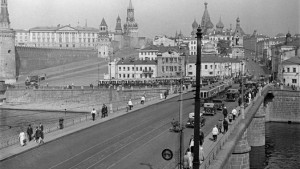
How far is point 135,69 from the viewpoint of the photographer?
3659 inches

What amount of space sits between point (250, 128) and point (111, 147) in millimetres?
24532

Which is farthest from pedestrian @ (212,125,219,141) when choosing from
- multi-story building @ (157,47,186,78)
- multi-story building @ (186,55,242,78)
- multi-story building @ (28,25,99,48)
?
multi-story building @ (28,25,99,48)

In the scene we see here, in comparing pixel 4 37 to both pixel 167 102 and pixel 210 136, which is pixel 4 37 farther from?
pixel 210 136

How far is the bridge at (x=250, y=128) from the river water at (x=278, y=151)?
1.53 m

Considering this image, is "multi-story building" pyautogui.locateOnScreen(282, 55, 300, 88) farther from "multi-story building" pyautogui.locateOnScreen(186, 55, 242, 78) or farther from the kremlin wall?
the kremlin wall

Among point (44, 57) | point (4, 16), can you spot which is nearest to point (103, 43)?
point (44, 57)

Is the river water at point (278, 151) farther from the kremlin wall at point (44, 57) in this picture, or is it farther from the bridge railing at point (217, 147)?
the kremlin wall at point (44, 57)

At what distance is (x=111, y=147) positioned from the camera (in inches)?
923

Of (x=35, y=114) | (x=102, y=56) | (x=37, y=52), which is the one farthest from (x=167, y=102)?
(x=102, y=56)

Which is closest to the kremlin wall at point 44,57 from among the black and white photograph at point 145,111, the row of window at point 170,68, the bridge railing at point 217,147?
the black and white photograph at point 145,111

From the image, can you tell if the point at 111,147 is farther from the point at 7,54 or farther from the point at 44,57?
the point at 44,57

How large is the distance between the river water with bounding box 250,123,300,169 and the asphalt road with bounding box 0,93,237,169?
890 cm

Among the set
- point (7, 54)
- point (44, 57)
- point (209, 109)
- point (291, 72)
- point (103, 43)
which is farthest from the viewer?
point (103, 43)

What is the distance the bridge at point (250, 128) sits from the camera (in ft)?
67.5
